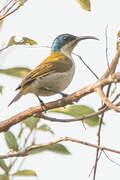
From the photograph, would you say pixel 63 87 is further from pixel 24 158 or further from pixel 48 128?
pixel 24 158

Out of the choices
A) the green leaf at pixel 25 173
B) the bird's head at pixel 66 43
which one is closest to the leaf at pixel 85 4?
the green leaf at pixel 25 173

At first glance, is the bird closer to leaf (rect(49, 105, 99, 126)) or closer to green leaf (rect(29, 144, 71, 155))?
leaf (rect(49, 105, 99, 126))

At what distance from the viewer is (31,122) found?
4.08 metres

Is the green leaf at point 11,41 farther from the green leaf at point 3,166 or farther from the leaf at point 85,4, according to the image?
the green leaf at point 3,166

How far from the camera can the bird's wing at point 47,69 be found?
5.41m

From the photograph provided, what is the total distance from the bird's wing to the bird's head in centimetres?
92

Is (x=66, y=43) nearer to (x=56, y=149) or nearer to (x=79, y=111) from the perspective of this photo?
(x=79, y=111)

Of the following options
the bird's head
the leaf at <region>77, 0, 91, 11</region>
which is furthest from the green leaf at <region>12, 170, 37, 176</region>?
the bird's head

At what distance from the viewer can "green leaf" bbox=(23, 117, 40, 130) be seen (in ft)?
13.1

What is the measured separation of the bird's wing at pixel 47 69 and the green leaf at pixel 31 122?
4.16 feet

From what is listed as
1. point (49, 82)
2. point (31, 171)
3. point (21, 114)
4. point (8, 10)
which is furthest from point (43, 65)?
point (31, 171)

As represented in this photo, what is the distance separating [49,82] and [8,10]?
1829 millimetres

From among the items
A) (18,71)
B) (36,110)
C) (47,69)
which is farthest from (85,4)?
(47,69)

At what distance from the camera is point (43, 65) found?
5789 millimetres
